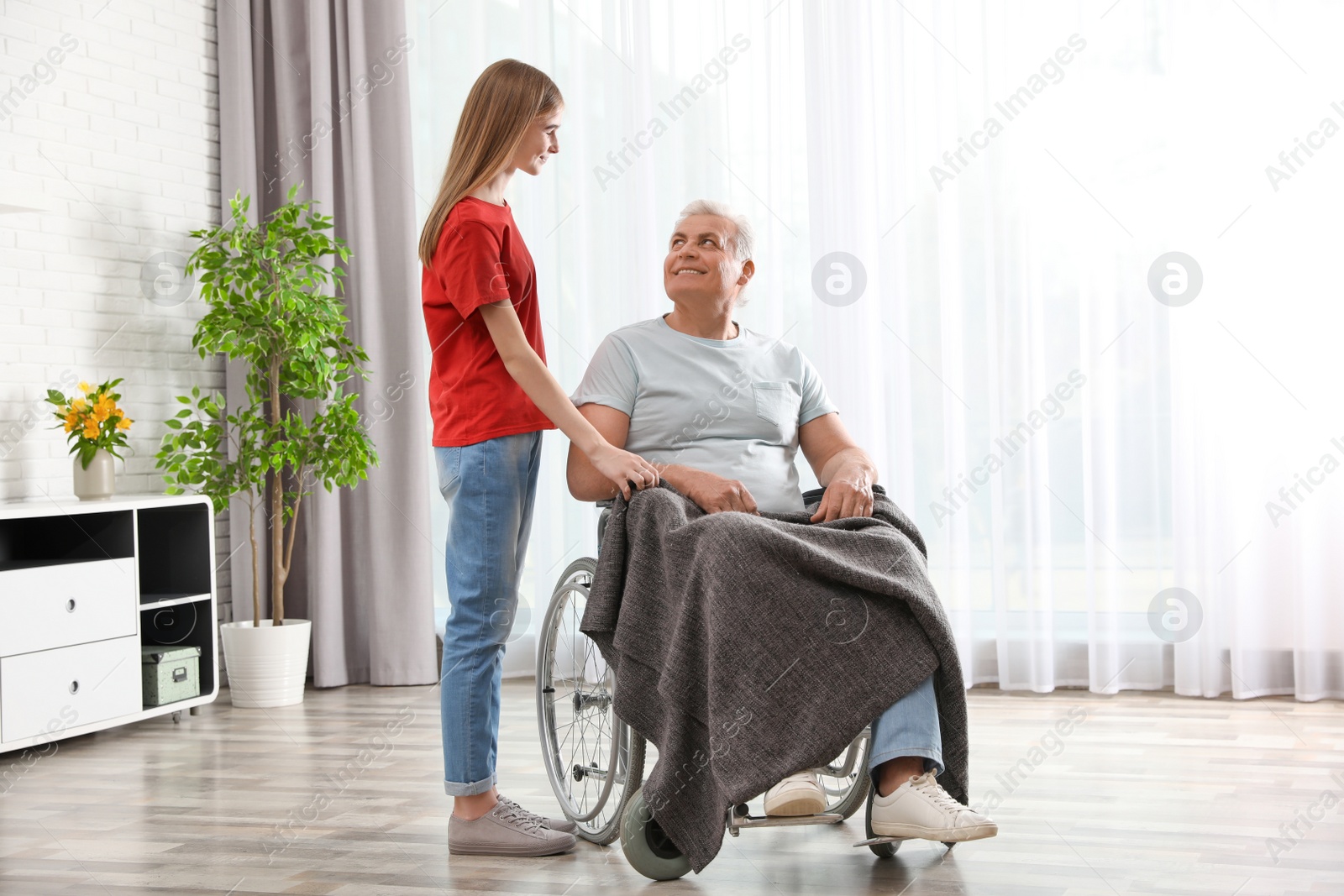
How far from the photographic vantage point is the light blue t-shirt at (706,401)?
6.97 feet

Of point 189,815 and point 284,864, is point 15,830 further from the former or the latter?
point 284,864

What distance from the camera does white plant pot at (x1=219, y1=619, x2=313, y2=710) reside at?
349cm

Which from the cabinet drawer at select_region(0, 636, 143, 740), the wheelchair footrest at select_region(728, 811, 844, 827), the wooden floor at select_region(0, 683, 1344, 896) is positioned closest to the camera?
the wheelchair footrest at select_region(728, 811, 844, 827)

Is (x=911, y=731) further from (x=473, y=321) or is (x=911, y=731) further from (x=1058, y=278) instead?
(x=1058, y=278)

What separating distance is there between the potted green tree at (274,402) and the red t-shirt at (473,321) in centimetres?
155

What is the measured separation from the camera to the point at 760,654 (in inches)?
67.3

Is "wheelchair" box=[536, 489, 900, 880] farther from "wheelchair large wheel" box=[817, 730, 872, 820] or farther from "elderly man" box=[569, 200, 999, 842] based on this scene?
"elderly man" box=[569, 200, 999, 842]

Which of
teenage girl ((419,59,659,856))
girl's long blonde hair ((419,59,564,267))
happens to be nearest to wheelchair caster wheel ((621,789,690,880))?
teenage girl ((419,59,659,856))

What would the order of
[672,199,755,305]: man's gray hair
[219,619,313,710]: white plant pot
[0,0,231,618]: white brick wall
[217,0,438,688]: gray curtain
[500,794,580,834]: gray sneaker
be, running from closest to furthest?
[500,794,580,834]: gray sneaker < [672,199,755,305]: man's gray hair < [0,0,231,618]: white brick wall < [219,619,313,710]: white plant pot < [217,0,438,688]: gray curtain

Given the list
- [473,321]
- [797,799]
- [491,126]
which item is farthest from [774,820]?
[491,126]

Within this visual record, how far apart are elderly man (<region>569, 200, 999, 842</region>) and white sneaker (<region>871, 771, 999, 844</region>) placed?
1.51ft

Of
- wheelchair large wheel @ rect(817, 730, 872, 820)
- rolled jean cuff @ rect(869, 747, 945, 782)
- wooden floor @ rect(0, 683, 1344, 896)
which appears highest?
rolled jean cuff @ rect(869, 747, 945, 782)

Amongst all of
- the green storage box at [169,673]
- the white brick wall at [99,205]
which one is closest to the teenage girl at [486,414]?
the green storage box at [169,673]

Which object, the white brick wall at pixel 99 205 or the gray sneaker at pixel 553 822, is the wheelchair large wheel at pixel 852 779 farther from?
the white brick wall at pixel 99 205
